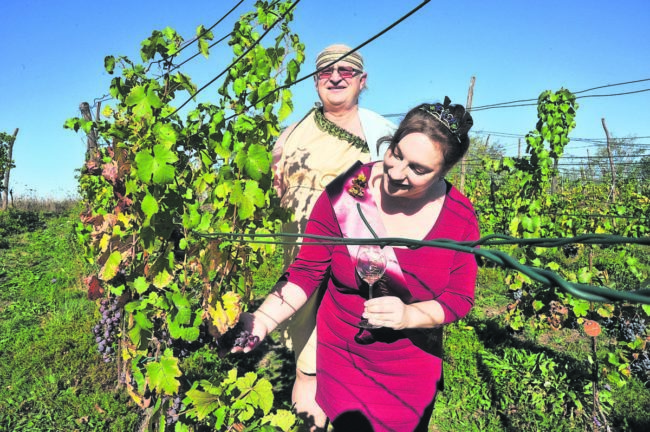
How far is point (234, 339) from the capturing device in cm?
171

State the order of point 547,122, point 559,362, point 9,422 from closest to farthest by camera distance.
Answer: point 9,422, point 547,122, point 559,362

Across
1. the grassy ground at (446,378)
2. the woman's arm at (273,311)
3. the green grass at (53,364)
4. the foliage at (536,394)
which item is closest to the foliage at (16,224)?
the green grass at (53,364)

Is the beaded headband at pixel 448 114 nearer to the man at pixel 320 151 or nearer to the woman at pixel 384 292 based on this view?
the woman at pixel 384 292

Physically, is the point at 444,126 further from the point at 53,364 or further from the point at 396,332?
the point at 53,364

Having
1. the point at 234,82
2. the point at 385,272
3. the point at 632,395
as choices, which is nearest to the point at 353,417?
the point at 385,272

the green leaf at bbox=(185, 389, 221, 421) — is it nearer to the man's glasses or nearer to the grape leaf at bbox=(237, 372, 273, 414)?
the grape leaf at bbox=(237, 372, 273, 414)

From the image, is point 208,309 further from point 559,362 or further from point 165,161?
point 559,362

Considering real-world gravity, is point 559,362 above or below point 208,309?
below

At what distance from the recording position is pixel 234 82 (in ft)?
5.98

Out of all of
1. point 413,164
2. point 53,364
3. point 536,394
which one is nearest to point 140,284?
point 413,164

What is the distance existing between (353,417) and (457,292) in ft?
2.16

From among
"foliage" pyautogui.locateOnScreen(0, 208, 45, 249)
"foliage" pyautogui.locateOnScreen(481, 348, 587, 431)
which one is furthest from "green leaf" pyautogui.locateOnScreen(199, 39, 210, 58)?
"foliage" pyautogui.locateOnScreen(0, 208, 45, 249)

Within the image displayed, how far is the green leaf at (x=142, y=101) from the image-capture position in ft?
5.88

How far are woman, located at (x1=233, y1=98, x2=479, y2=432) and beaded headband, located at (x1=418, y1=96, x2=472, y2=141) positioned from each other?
1.9 inches
